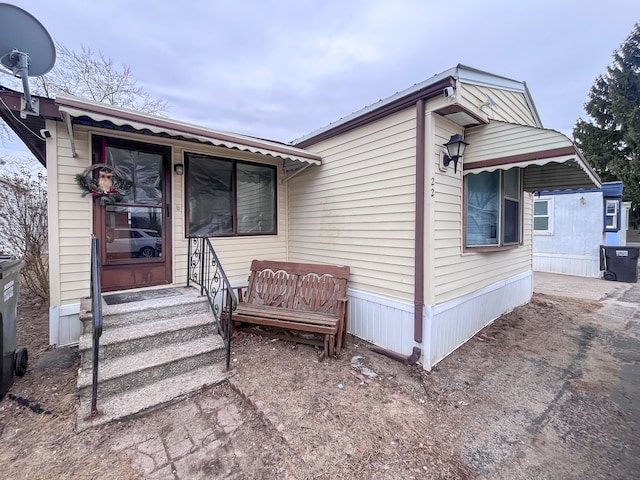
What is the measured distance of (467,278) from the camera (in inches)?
154

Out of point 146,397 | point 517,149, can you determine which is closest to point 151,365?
point 146,397

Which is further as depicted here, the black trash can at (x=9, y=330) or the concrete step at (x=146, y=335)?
the concrete step at (x=146, y=335)

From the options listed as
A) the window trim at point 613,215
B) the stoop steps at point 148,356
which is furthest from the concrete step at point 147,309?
the window trim at point 613,215

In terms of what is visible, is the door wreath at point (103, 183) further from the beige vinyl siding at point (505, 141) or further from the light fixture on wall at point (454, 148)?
the beige vinyl siding at point (505, 141)

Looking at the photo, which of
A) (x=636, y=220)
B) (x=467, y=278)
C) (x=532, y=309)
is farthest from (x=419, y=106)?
(x=636, y=220)

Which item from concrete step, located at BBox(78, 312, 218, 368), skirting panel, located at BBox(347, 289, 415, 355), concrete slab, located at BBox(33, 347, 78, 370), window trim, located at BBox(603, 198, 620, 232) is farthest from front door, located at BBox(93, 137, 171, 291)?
window trim, located at BBox(603, 198, 620, 232)

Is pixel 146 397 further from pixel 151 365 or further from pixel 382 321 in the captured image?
pixel 382 321

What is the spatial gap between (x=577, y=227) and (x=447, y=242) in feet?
29.3

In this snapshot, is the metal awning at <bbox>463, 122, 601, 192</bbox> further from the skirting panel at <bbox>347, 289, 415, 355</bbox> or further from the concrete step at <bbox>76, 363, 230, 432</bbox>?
the concrete step at <bbox>76, 363, 230, 432</bbox>

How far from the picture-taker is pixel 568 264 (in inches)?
374

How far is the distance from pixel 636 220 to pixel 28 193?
23295 millimetres

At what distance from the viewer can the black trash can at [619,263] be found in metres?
8.13

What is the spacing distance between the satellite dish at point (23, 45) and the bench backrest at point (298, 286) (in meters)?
3.21

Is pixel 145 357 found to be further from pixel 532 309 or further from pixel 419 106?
pixel 532 309
